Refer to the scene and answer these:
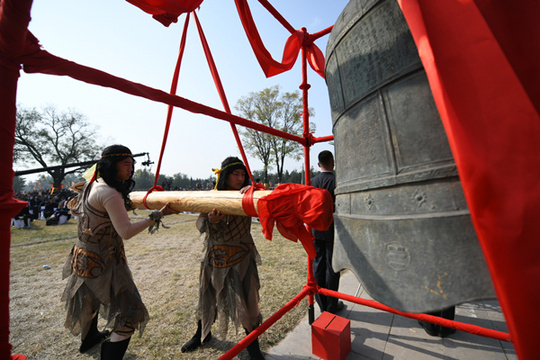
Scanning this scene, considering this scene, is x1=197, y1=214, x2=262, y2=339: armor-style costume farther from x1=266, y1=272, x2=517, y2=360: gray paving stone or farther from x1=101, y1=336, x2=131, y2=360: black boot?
x1=101, y1=336, x2=131, y2=360: black boot

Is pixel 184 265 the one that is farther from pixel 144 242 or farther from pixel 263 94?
pixel 263 94

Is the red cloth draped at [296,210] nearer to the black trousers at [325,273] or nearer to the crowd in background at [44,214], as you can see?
the black trousers at [325,273]

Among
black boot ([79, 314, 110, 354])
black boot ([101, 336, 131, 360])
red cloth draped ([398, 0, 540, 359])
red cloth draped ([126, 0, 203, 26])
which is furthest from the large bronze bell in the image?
black boot ([79, 314, 110, 354])

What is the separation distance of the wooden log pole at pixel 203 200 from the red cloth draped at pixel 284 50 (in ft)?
4.11

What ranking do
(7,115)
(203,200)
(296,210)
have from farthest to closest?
(203,200)
(296,210)
(7,115)

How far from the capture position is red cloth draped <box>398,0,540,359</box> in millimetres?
560

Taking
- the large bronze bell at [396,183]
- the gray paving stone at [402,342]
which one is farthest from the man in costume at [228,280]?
the large bronze bell at [396,183]

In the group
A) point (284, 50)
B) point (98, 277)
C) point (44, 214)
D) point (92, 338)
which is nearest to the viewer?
point (98, 277)

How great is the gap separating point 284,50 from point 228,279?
2432 millimetres

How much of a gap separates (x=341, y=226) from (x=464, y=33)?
796 mm

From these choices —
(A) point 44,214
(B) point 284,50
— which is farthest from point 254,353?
(A) point 44,214

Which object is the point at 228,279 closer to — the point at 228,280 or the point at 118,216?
the point at 228,280

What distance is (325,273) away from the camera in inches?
134

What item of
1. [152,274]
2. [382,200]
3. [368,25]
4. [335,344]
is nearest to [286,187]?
[382,200]
